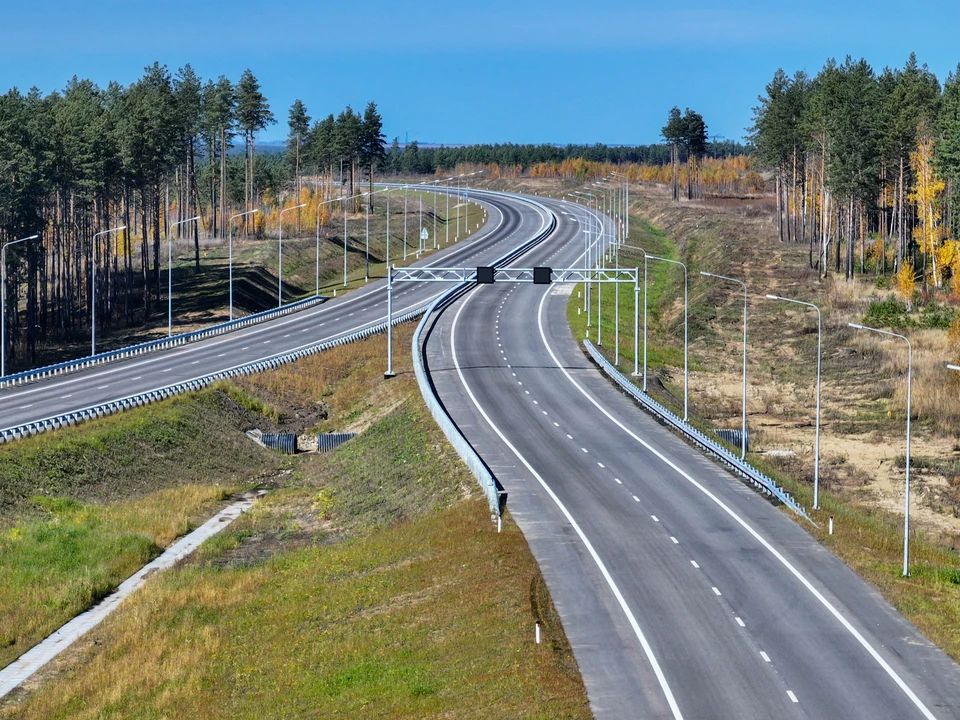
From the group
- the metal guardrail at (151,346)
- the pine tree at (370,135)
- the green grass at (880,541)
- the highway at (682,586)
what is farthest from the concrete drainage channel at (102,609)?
the pine tree at (370,135)

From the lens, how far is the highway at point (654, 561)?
34250mm

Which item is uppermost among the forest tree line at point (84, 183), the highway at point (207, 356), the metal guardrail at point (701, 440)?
the forest tree line at point (84, 183)

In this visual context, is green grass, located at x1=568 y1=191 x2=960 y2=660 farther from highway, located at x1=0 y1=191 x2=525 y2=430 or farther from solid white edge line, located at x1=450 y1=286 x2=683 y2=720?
highway, located at x1=0 y1=191 x2=525 y2=430

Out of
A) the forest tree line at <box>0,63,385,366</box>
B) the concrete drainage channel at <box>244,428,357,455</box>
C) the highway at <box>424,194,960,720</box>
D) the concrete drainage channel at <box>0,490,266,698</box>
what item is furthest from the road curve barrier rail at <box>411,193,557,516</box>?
the forest tree line at <box>0,63,385,366</box>

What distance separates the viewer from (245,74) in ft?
490

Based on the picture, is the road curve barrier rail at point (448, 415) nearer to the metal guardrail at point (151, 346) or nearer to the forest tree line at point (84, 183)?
the metal guardrail at point (151, 346)

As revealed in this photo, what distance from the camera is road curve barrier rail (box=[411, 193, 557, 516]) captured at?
5397cm

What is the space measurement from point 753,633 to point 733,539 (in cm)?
1043

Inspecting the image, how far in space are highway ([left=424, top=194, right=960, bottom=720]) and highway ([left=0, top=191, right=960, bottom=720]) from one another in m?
0.08

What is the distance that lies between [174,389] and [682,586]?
44127 mm

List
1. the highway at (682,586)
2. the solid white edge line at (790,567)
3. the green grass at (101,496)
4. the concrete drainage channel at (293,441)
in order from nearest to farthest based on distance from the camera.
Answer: the highway at (682,586), the solid white edge line at (790,567), the green grass at (101,496), the concrete drainage channel at (293,441)

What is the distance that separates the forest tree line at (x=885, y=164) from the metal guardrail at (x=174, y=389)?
40909 millimetres

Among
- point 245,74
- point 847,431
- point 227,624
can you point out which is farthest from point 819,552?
point 245,74

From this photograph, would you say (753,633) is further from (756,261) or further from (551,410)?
(756,261)
